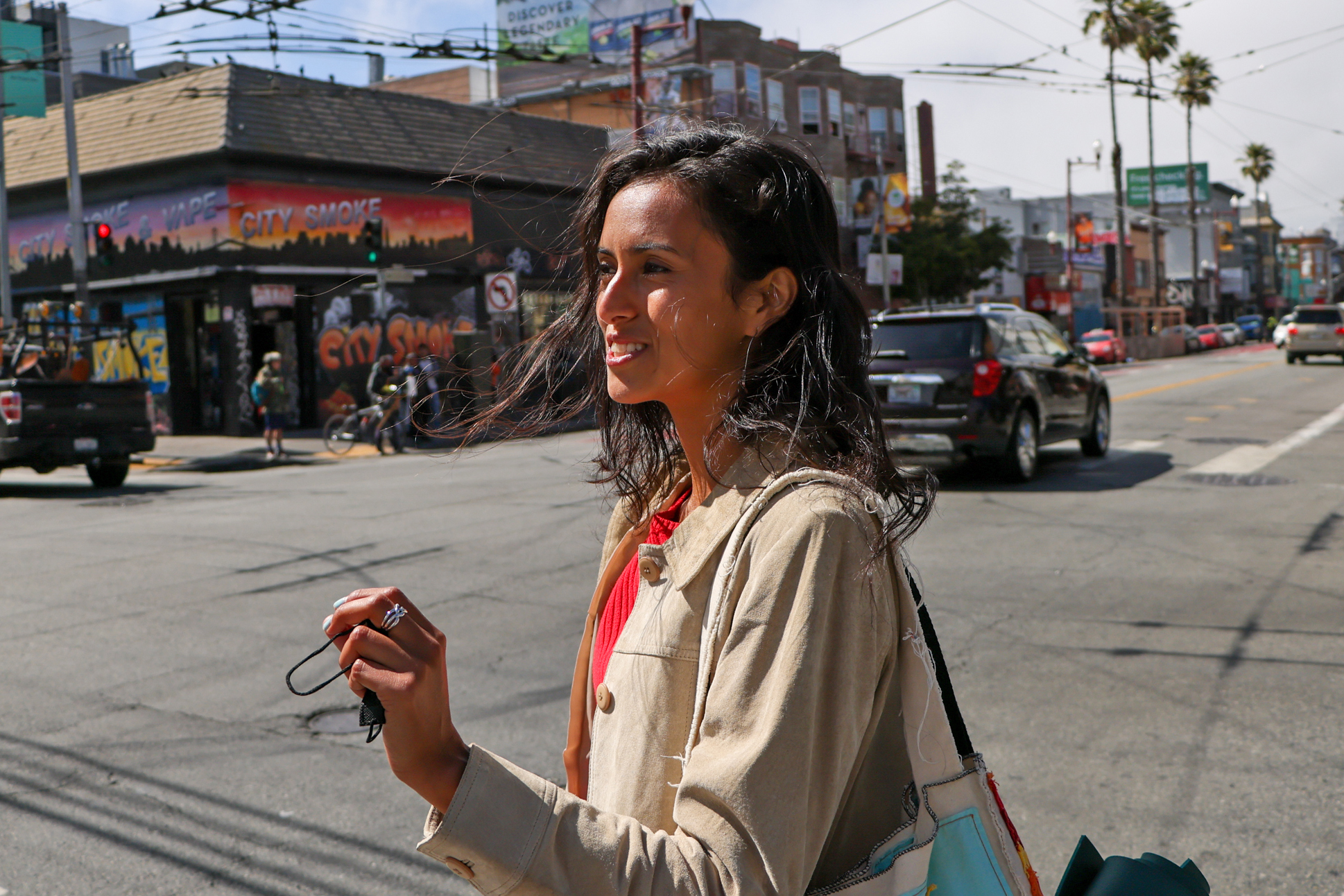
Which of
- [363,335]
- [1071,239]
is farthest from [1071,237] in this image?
[363,335]

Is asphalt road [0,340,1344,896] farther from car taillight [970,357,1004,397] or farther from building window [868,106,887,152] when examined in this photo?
building window [868,106,887,152]

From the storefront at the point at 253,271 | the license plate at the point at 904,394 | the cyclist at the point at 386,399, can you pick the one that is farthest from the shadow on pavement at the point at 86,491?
the license plate at the point at 904,394

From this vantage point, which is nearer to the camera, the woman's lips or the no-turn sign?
the woman's lips

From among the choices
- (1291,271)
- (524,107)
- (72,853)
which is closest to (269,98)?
(524,107)

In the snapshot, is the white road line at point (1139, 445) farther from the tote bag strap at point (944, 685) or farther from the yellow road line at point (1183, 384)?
the tote bag strap at point (944, 685)

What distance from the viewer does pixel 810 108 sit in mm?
45125

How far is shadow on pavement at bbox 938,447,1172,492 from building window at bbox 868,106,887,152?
36316mm

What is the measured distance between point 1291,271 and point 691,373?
5567 inches

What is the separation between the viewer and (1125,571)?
24.8 ft

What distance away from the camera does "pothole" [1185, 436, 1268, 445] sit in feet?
49.5

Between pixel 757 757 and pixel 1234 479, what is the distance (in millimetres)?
12004

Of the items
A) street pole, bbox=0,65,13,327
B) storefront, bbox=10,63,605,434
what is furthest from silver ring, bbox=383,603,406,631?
street pole, bbox=0,65,13,327

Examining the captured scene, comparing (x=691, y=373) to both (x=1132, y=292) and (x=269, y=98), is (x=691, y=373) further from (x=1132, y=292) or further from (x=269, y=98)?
(x=1132, y=292)

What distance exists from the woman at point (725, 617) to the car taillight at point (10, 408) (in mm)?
14488
